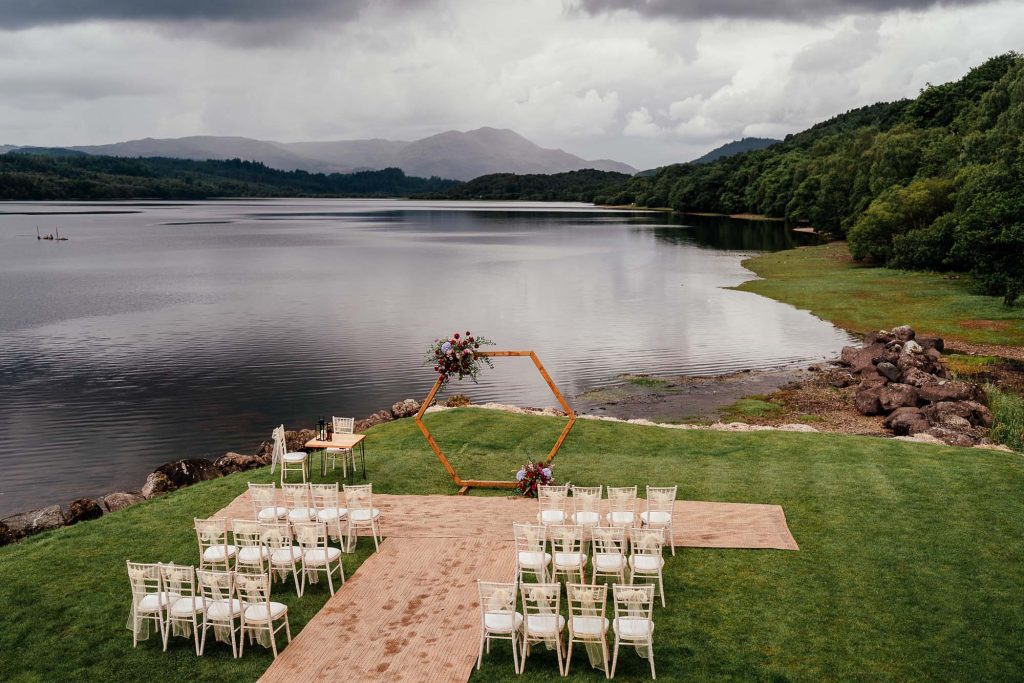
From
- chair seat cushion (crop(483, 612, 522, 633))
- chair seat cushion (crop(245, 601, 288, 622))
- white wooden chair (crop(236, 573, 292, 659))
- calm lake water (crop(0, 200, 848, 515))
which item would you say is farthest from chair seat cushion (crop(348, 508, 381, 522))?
calm lake water (crop(0, 200, 848, 515))

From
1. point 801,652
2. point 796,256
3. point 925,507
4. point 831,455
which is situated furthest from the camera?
point 796,256

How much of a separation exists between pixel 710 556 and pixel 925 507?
586 centimetres

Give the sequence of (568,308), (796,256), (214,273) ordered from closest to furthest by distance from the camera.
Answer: (568,308) → (214,273) → (796,256)

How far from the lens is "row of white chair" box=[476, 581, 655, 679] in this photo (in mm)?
11234

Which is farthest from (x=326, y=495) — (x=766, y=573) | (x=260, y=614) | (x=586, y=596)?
(x=766, y=573)

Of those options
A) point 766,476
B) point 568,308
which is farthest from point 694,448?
point 568,308

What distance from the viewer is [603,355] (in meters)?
44.5

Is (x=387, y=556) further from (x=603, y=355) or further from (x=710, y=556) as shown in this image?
(x=603, y=355)

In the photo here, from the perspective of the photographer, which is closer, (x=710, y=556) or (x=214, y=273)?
(x=710, y=556)

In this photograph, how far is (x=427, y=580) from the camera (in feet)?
46.8

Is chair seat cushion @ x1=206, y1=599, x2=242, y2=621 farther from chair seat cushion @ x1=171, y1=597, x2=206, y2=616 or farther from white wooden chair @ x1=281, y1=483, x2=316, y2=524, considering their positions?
white wooden chair @ x1=281, y1=483, x2=316, y2=524

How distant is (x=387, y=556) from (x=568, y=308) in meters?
46.6

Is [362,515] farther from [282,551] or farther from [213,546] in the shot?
[213,546]

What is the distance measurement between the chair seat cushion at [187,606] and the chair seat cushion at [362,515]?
4076 millimetres
